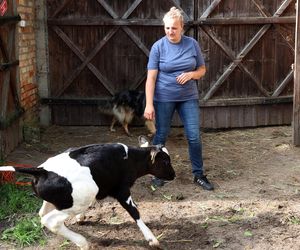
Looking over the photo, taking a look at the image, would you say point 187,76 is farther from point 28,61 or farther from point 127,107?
point 28,61

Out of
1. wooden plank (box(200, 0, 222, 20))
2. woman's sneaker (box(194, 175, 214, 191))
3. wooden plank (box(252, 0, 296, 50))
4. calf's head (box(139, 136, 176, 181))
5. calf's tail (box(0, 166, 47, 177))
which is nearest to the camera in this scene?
calf's tail (box(0, 166, 47, 177))

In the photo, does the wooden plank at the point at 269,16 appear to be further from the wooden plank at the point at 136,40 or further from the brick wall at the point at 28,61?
the brick wall at the point at 28,61

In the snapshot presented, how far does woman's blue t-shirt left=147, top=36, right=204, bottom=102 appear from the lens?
536cm

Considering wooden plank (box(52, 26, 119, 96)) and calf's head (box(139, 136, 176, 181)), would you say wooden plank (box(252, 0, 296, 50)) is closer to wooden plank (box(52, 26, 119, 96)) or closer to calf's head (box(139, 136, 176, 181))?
wooden plank (box(52, 26, 119, 96))

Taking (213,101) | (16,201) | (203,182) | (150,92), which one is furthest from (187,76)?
(213,101)

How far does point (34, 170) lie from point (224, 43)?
522cm

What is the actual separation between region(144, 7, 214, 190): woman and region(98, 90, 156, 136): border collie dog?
2.57m

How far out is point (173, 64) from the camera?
17.6 ft

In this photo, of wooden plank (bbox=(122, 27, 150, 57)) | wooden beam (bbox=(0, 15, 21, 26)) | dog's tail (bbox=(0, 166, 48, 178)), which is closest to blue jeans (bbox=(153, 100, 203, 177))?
dog's tail (bbox=(0, 166, 48, 178))

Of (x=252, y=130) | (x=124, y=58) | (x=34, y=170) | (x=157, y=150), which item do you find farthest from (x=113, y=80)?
(x=34, y=170)

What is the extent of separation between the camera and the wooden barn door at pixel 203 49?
8.25m

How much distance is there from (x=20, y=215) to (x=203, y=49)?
459cm

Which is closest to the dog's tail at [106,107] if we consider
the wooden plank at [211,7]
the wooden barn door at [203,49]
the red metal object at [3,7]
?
the wooden barn door at [203,49]

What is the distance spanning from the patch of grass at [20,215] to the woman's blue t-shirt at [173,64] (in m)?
1.81
